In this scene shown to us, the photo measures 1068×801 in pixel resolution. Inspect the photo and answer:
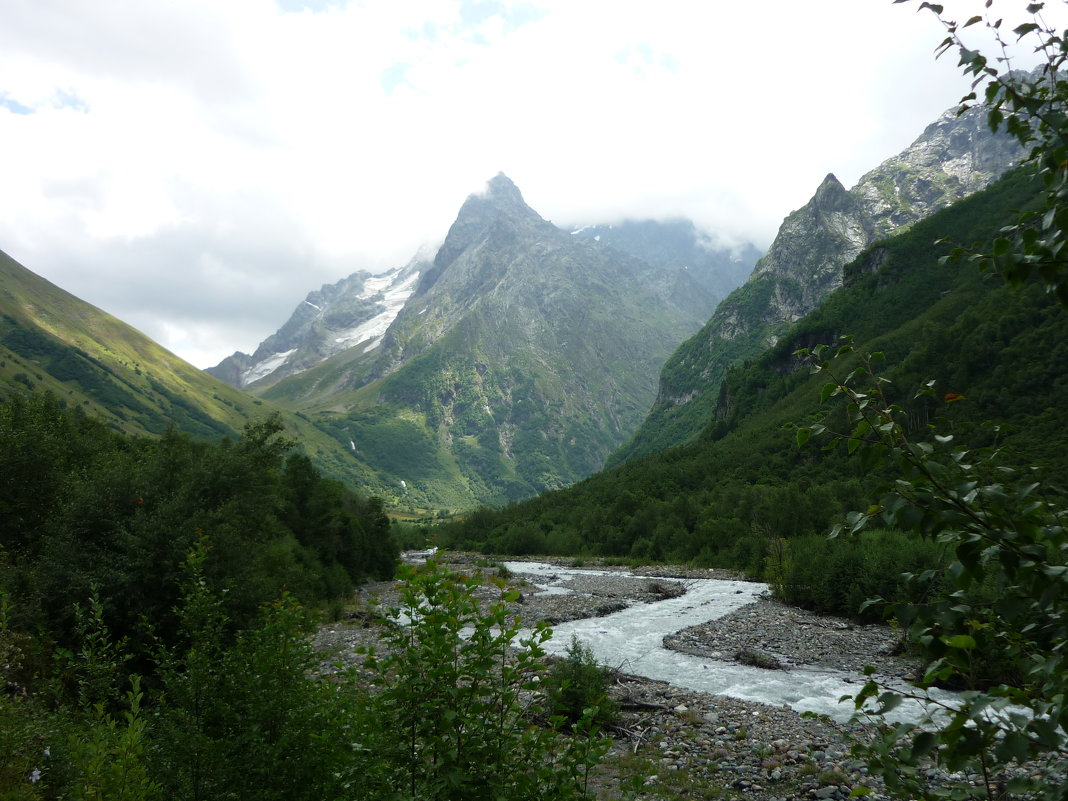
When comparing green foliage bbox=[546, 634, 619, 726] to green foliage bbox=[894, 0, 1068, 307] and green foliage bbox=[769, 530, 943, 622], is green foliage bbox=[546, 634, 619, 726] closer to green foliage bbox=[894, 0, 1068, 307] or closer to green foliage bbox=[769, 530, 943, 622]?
green foliage bbox=[894, 0, 1068, 307]

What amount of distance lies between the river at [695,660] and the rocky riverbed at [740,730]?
38.7 inches

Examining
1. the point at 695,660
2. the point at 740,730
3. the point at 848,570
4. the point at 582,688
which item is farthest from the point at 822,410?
the point at 582,688

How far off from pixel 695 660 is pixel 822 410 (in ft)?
49.3

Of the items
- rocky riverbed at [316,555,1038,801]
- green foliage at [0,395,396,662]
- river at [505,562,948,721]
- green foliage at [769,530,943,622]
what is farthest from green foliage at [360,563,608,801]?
green foliage at [769,530,943,622]

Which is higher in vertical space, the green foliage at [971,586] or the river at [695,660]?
the green foliage at [971,586]

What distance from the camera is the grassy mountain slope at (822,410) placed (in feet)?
222

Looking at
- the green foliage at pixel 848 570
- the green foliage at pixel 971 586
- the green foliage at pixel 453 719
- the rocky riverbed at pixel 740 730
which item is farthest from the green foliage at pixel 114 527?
the green foliage at pixel 848 570

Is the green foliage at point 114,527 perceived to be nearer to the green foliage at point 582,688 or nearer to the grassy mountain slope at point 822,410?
the green foliage at point 582,688

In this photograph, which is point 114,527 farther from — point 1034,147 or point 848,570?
point 848,570

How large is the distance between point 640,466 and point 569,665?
126363mm

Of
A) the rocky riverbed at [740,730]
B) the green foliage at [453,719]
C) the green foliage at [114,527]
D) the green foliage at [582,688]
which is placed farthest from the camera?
the green foliage at [114,527]

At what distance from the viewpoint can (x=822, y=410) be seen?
32344 mm

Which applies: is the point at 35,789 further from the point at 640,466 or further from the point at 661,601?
the point at 640,466

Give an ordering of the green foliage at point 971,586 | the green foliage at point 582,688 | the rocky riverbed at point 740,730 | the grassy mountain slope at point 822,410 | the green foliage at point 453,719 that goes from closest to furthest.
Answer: the green foliage at point 971,586, the green foliage at point 453,719, the rocky riverbed at point 740,730, the green foliage at point 582,688, the grassy mountain slope at point 822,410
